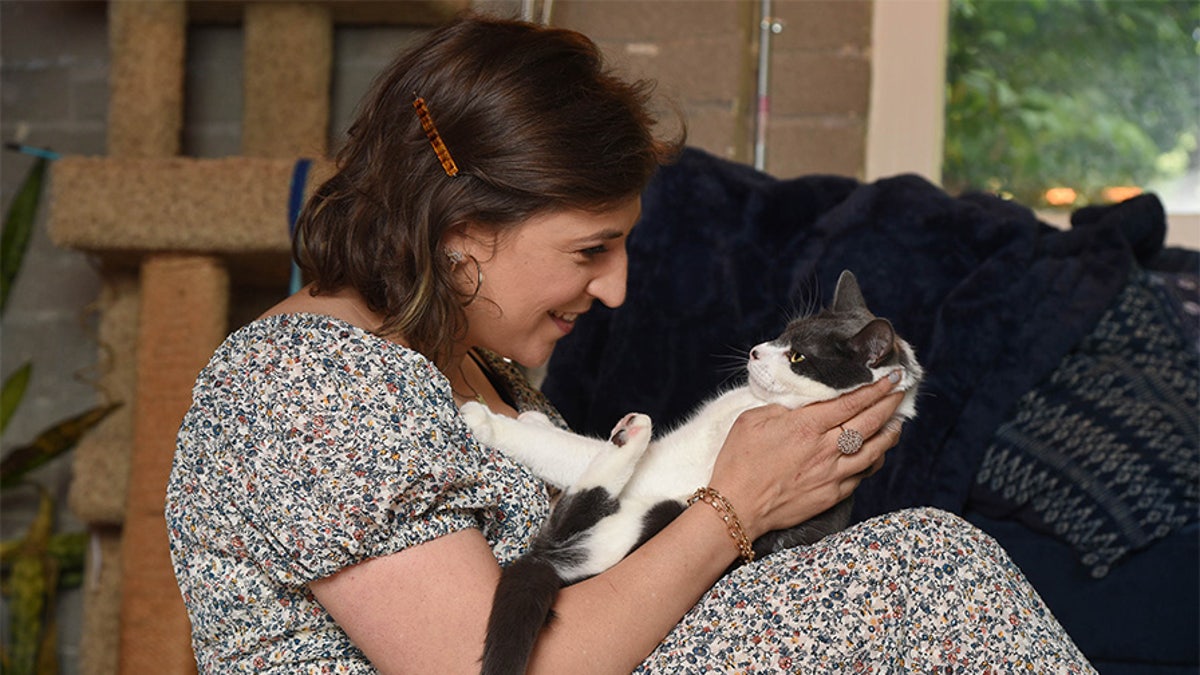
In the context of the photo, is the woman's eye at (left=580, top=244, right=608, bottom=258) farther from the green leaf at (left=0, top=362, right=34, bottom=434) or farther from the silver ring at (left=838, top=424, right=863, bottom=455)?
the green leaf at (left=0, top=362, right=34, bottom=434)

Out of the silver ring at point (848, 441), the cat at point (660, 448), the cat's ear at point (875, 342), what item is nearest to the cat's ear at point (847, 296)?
the cat at point (660, 448)

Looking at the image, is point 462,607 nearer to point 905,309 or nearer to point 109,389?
point 905,309

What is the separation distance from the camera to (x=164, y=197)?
2246 millimetres

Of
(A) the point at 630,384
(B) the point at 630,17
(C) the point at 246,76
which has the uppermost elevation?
(B) the point at 630,17

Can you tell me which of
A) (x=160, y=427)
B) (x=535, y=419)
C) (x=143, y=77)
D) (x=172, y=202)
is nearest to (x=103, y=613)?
(x=160, y=427)

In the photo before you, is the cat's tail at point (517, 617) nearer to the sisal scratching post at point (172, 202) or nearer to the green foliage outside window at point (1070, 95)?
the sisal scratching post at point (172, 202)

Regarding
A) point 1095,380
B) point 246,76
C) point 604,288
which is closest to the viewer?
point 604,288

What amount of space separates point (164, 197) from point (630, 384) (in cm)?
99

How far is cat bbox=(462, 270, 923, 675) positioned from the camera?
47.7 inches

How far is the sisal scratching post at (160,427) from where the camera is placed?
85.3 inches

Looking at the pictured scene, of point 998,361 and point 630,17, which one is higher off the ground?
point 630,17

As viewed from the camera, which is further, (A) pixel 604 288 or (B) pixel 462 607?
(A) pixel 604 288

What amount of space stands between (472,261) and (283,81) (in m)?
1.48

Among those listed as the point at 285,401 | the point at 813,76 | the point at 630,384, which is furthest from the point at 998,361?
the point at 285,401
